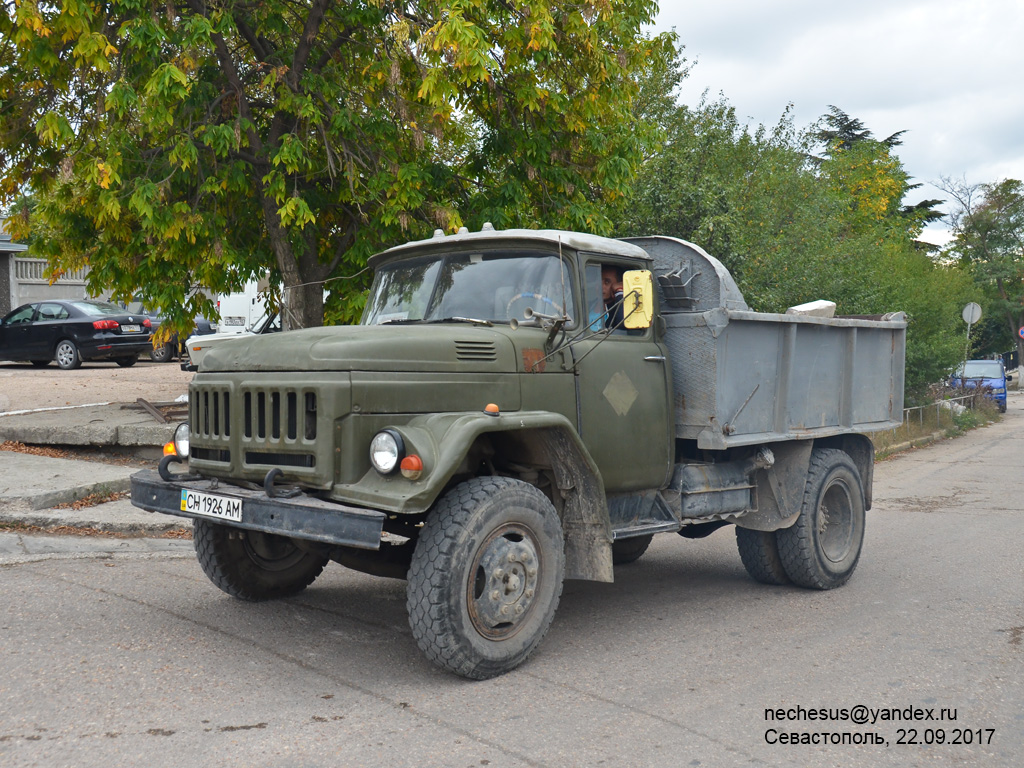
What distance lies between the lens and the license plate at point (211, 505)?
487cm

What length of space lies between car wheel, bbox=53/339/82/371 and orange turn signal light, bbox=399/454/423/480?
61.8 ft

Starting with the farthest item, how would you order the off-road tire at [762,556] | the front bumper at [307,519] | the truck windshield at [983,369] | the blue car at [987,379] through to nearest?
1. the truck windshield at [983,369]
2. the blue car at [987,379]
3. the off-road tire at [762,556]
4. the front bumper at [307,519]

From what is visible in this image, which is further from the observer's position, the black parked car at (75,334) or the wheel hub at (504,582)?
the black parked car at (75,334)

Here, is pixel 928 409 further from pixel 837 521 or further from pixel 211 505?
pixel 211 505

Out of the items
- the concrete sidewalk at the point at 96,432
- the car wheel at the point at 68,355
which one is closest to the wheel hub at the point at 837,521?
the concrete sidewalk at the point at 96,432

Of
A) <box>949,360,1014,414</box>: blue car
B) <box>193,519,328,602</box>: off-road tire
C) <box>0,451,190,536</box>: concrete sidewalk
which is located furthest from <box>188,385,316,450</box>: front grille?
<box>949,360,1014,414</box>: blue car

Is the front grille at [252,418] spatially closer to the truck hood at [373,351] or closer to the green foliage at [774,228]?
the truck hood at [373,351]

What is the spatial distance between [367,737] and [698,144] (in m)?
15.0

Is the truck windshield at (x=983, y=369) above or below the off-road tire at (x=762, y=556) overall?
above

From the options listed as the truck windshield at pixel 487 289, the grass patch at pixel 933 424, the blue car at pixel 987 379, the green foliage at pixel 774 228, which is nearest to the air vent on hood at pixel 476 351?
the truck windshield at pixel 487 289

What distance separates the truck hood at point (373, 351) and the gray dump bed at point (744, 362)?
1511 mm

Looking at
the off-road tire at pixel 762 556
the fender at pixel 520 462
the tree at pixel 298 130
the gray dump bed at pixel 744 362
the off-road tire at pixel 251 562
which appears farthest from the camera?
the tree at pixel 298 130

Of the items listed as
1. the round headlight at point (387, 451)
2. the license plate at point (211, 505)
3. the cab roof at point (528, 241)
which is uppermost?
the cab roof at point (528, 241)

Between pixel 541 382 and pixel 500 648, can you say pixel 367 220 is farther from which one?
pixel 500 648
